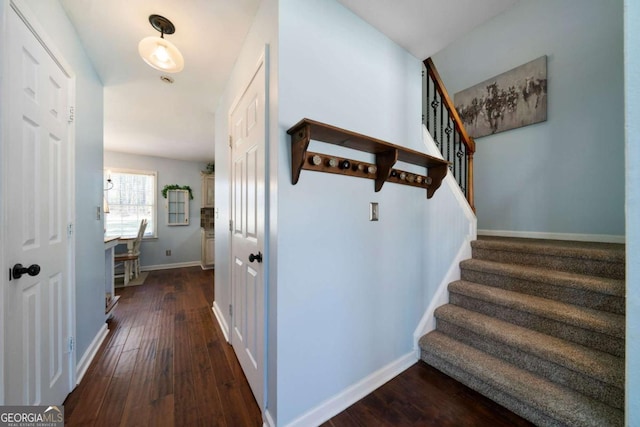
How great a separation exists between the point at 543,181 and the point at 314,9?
9.84ft

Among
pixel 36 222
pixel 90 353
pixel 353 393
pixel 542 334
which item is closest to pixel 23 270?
pixel 36 222

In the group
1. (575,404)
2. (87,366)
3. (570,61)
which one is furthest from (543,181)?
(87,366)

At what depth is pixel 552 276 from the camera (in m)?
1.63

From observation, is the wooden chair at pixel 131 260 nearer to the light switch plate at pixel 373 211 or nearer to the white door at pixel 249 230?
the white door at pixel 249 230

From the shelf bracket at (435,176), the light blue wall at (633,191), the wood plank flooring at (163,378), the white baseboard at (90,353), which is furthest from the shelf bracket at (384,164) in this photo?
the white baseboard at (90,353)

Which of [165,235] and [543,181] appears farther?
[165,235]

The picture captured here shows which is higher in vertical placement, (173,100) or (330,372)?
(173,100)

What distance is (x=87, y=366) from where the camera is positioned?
1.72m

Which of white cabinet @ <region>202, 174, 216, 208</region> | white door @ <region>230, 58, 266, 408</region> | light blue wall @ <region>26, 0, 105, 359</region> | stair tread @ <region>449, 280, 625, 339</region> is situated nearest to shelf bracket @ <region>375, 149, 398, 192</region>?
white door @ <region>230, 58, 266, 408</region>

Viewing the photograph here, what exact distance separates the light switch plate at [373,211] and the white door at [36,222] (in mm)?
1743

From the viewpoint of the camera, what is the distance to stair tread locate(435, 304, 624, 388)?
1179 mm

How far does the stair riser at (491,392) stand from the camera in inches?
48.4

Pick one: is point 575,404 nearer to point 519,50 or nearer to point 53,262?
point 53,262

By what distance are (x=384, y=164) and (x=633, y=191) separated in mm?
979
